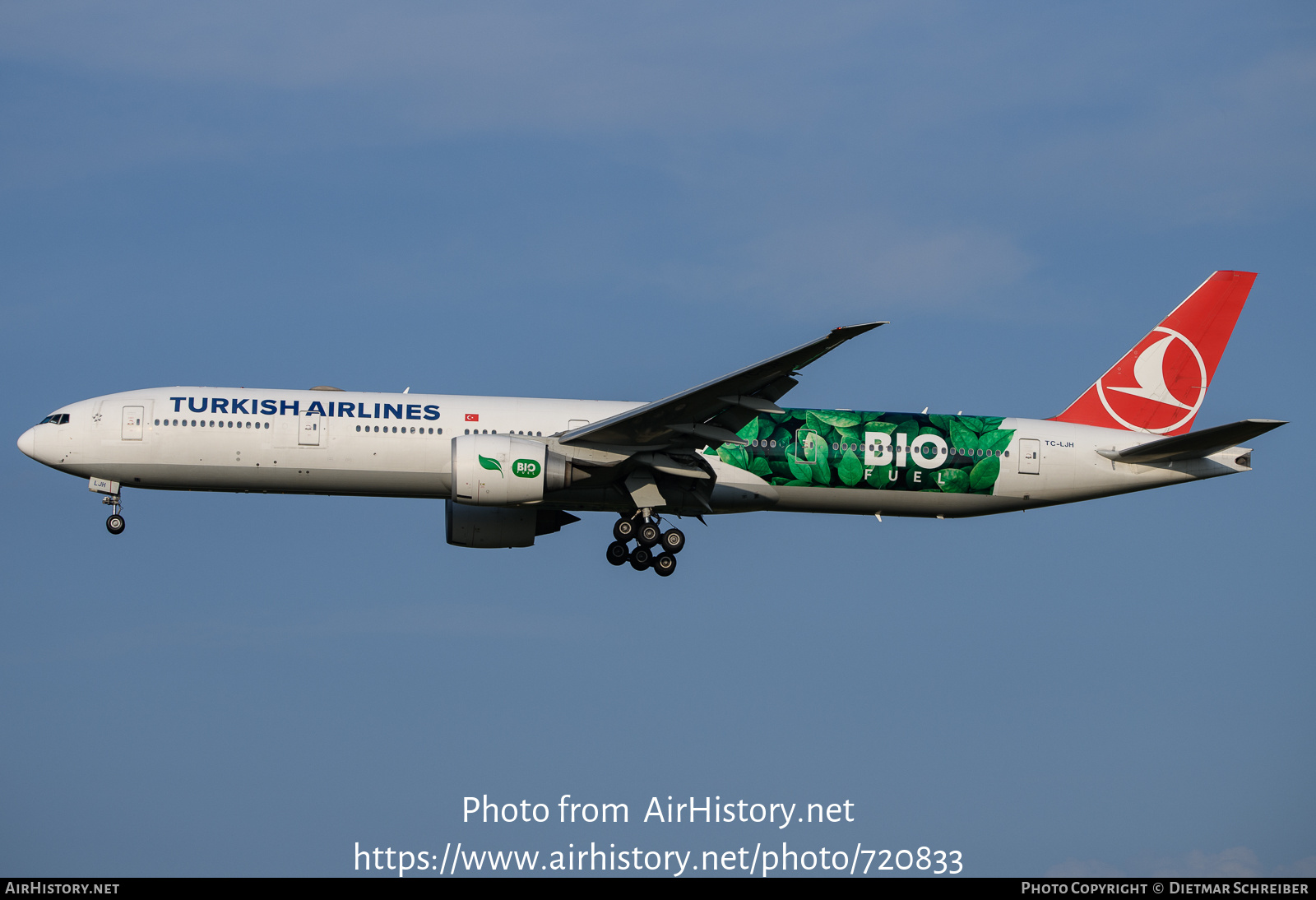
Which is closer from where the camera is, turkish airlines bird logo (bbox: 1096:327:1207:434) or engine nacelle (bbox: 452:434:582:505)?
engine nacelle (bbox: 452:434:582:505)

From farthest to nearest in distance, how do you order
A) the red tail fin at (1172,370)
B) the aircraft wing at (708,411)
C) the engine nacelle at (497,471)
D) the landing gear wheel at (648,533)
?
the red tail fin at (1172,370), the landing gear wheel at (648,533), the engine nacelle at (497,471), the aircraft wing at (708,411)

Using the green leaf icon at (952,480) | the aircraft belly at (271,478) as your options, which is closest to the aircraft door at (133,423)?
the aircraft belly at (271,478)

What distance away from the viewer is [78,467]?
118ft

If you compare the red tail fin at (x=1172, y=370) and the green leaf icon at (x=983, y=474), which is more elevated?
the red tail fin at (x=1172, y=370)

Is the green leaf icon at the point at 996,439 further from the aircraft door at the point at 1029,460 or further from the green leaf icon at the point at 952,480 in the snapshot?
the green leaf icon at the point at 952,480

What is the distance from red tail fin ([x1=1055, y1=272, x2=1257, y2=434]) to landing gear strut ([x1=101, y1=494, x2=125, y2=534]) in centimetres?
2477

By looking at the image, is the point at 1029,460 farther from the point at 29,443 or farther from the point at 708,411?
the point at 29,443

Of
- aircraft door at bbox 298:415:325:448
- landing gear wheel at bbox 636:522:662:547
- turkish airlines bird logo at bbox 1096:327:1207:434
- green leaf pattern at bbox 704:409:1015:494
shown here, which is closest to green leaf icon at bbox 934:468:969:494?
green leaf pattern at bbox 704:409:1015:494

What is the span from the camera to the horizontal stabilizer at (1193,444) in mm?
34719

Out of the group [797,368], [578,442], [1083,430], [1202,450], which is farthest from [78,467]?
[1202,450]

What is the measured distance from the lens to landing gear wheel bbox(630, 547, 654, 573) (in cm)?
3703

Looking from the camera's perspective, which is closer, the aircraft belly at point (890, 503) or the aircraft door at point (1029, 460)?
the aircraft belly at point (890, 503)

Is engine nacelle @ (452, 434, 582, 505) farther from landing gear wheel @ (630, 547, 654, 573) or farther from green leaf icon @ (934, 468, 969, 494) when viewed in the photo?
green leaf icon @ (934, 468, 969, 494)

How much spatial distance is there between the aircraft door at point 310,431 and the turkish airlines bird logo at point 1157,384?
2096 cm
